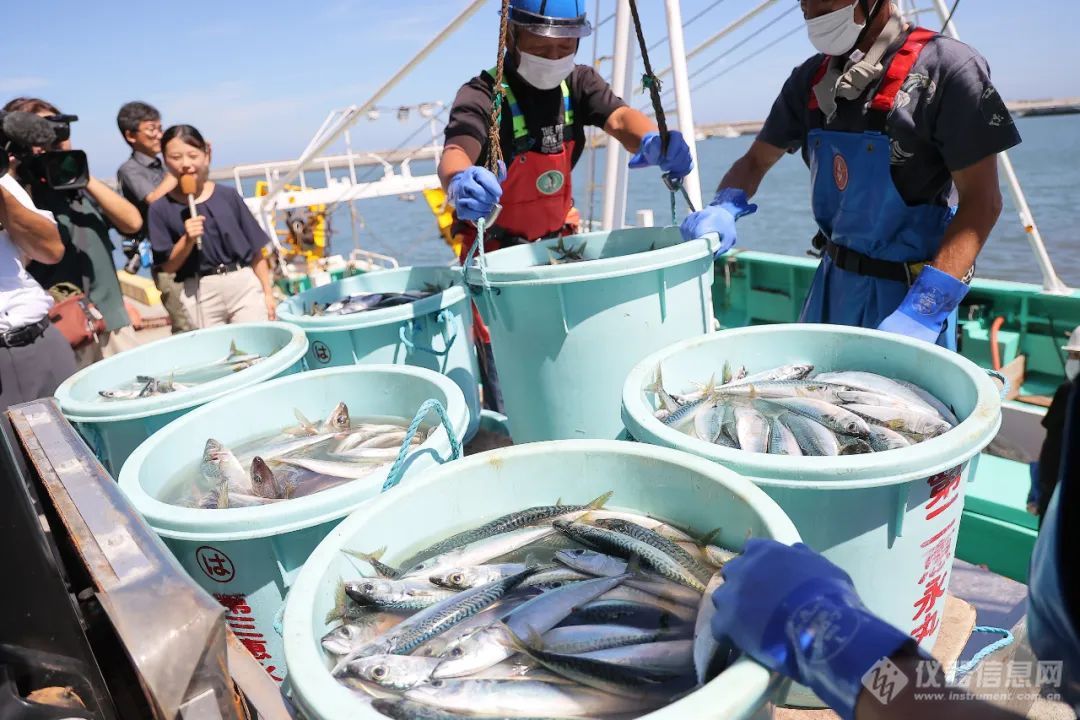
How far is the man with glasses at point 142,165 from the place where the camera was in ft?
18.1

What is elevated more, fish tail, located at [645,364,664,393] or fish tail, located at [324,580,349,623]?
fish tail, located at [645,364,664,393]

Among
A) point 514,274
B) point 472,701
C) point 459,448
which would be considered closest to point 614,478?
point 459,448

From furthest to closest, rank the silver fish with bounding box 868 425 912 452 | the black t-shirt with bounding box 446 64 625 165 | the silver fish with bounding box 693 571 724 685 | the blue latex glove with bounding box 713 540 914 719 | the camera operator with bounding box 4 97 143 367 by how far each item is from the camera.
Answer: the camera operator with bounding box 4 97 143 367 < the black t-shirt with bounding box 446 64 625 165 < the silver fish with bounding box 868 425 912 452 < the silver fish with bounding box 693 571 724 685 < the blue latex glove with bounding box 713 540 914 719

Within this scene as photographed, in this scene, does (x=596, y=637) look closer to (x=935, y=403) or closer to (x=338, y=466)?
(x=338, y=466)

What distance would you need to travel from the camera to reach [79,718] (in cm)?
129

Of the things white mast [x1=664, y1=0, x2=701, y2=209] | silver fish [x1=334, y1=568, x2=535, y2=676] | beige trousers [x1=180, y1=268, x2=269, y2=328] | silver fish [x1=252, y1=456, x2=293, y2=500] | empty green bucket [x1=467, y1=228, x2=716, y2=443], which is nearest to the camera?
silver fish [x1=334, y1=568, x2=535, y2=676]

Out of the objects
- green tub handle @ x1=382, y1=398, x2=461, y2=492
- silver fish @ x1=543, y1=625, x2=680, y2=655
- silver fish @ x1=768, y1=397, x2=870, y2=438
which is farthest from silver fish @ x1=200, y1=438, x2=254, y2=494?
silver fish @ x1=768, y1=397, x2=870, y2=438

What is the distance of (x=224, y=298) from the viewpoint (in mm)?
5367

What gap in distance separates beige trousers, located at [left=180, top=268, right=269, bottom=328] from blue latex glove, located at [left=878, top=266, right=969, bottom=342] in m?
4.61

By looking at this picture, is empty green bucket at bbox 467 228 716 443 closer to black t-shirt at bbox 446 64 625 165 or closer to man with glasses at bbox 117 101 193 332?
black t-shirt at bbox 446 64 625 165

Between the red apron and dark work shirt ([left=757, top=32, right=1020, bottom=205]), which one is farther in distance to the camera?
the red apron

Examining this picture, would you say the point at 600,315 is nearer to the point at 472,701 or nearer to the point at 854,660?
the point at 472,701

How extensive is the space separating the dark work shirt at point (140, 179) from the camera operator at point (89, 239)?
13.0 inches

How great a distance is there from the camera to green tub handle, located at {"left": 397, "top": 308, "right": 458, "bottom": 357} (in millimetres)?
3466
